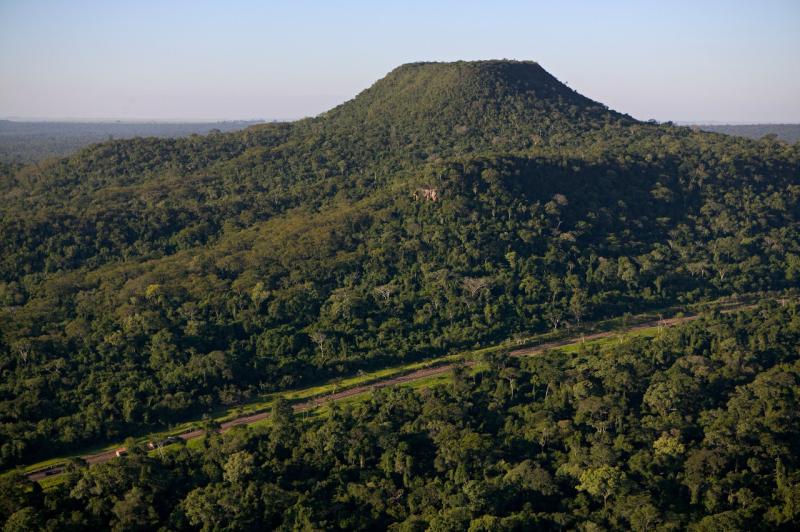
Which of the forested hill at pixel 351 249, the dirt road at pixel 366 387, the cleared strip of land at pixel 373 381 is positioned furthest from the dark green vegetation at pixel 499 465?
the forested hill at pixel 351 249

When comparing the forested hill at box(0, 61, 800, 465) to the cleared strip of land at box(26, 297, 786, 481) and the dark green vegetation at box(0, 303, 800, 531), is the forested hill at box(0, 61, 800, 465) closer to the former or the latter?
the cleared strip of land at box(26, 297, 786, 481)

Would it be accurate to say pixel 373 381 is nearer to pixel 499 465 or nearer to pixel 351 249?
pixel 499 465

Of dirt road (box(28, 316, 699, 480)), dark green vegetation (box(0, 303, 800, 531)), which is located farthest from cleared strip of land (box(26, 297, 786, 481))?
dark green vegetation (box(0, 303, 800, 531))

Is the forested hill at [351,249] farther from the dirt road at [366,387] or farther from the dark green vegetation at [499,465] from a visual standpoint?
the dark green vegetation at [499,465]

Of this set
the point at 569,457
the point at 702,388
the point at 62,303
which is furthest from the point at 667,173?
the point at 62,303

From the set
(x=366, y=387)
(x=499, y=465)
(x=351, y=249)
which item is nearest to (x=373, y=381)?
(x=366, y=387)

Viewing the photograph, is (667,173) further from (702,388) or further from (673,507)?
(673,507)

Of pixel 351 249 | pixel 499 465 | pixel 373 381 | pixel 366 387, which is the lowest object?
pixel 366 387
